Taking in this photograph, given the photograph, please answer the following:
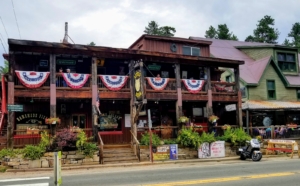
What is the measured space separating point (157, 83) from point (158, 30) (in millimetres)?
35023

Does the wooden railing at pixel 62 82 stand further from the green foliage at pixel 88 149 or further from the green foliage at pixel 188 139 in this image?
the green foliage at pixel 188 139

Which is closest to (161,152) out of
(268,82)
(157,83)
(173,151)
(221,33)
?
(173,151)

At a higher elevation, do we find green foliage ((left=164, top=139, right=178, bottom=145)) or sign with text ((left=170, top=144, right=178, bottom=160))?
green foliage ((left=164, top=139, right=178, bottom=145))

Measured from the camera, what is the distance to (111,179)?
10.8 metres

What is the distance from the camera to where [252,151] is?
17.3 meters

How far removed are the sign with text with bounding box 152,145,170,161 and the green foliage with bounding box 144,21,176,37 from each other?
113 feet

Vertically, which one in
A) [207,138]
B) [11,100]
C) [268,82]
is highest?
[268,82]

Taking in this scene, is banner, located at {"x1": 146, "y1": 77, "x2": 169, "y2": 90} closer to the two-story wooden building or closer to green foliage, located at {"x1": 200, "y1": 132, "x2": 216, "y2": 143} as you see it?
the two-story wooden building

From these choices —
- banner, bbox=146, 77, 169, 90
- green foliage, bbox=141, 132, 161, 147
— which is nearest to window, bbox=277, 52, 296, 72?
banner, bbox=146, 77, 169, 90

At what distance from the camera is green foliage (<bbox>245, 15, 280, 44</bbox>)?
56.1m

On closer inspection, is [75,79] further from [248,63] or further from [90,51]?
[248,63]

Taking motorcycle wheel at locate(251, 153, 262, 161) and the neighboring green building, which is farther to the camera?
the neighboring green building

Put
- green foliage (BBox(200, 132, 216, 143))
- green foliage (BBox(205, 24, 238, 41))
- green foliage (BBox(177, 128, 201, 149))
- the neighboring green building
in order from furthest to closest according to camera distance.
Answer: green foliage (BBox(205, 24, 238, 41)) → the neighboring green building → green foliage (BBox(200, 132, 216, 143)) → green foliage (BBox(177, 128, 201, 149))

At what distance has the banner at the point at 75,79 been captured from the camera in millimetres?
17359
